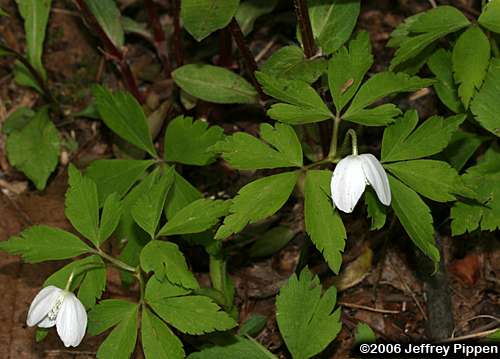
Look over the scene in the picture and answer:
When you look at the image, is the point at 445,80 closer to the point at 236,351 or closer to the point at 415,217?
the point at 415,217

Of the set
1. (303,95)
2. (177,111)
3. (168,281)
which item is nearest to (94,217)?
(168,281)

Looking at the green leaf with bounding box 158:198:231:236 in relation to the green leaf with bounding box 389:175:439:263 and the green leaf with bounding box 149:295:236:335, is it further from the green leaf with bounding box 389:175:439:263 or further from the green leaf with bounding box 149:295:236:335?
the green leaf with bounding box 389:175:439:263

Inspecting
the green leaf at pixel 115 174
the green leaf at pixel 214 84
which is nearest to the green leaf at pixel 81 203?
the green leaf at pixel 115 174

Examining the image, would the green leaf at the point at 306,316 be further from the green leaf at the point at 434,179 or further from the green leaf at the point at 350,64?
the green leaf at the point at 350,64

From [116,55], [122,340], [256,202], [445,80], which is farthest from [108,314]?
[445,80]

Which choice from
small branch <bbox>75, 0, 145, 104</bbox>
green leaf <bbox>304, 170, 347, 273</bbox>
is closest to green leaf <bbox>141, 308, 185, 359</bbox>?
green leaf <bbox>304, 170, 347, 273</bbox>

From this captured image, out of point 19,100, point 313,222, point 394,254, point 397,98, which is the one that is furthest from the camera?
point 19,100

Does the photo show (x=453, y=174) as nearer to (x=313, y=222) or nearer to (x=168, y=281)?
(x=313, y=222)
